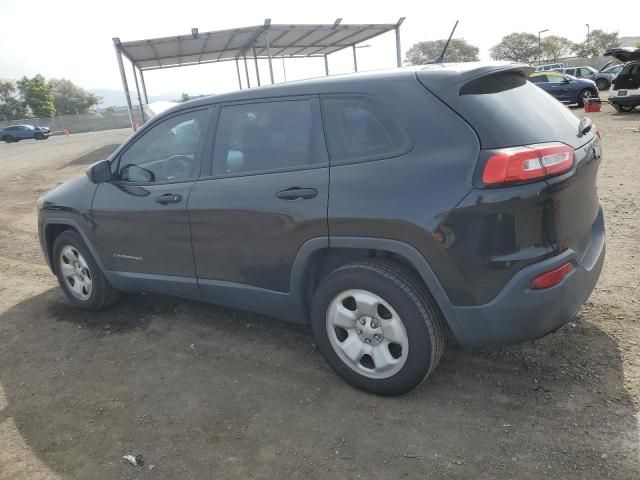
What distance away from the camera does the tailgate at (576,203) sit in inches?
91.1

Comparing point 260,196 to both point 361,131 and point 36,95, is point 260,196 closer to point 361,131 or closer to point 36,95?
point 361,131

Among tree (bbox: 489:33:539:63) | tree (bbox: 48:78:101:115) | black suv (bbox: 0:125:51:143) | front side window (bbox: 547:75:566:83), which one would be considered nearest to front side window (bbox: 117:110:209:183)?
front side window (bbox: 547:75:566:83)

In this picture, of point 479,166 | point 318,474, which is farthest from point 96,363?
point 479,166

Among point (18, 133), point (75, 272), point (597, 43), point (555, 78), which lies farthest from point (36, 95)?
point (597, 43)

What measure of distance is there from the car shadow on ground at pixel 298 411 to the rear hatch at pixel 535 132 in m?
0.84

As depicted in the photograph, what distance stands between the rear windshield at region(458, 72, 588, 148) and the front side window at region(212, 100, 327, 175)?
85cm

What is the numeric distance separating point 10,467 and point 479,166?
9.20 ft

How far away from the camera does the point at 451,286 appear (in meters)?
2.41

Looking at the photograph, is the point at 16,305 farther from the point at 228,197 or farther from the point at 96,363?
the point at 228,197

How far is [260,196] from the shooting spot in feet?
9.67

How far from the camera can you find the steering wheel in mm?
3400

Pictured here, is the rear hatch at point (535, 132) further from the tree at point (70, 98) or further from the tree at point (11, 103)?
the tree at point (70, 98)

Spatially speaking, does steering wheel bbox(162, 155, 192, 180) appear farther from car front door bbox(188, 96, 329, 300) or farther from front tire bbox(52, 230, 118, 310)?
front tire bbox(52, 230, 118, 310)

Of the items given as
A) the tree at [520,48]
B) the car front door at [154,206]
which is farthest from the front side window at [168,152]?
the tree at [520,48]
